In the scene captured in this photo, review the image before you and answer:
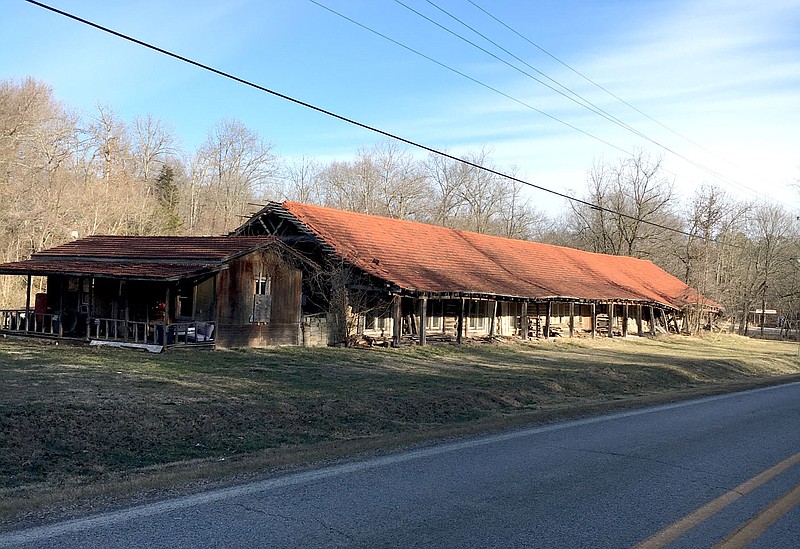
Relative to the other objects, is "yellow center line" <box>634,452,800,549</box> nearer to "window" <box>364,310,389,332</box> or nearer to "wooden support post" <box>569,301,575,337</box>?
"window" <box>364,310,389,332</box>

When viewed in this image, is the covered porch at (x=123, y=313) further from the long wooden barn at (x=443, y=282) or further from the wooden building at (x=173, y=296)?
the long wooden barn at (x=443, y=282)

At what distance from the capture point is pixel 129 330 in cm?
2483

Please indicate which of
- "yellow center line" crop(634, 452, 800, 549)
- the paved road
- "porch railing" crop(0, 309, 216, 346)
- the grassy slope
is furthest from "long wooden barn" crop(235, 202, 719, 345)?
"yellow center line" crop(634, 452, 800, 549)

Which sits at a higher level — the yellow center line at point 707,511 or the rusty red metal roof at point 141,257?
the rusty red metal roof at point 141,257

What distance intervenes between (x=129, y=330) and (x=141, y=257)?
308cm

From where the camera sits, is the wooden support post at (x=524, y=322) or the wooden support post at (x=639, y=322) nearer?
the wooden support post at (x=524, y=322)

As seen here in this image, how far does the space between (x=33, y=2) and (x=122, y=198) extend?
132 feet

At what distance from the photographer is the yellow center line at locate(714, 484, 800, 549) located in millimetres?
5957

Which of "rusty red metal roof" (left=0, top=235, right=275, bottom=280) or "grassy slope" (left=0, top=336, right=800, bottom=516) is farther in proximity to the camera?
"rusty red metal roof" (left=0, top=235, right=275, bottom=280)

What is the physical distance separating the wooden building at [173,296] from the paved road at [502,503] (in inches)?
603

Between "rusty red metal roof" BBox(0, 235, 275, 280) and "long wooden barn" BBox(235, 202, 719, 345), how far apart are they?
3784mm

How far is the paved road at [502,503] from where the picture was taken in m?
5.92

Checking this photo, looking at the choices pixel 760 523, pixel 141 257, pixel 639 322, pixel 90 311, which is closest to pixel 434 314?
pixel 141 257

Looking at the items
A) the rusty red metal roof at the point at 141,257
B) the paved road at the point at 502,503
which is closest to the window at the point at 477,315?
the rusty red metal roof at the point at 141,257
